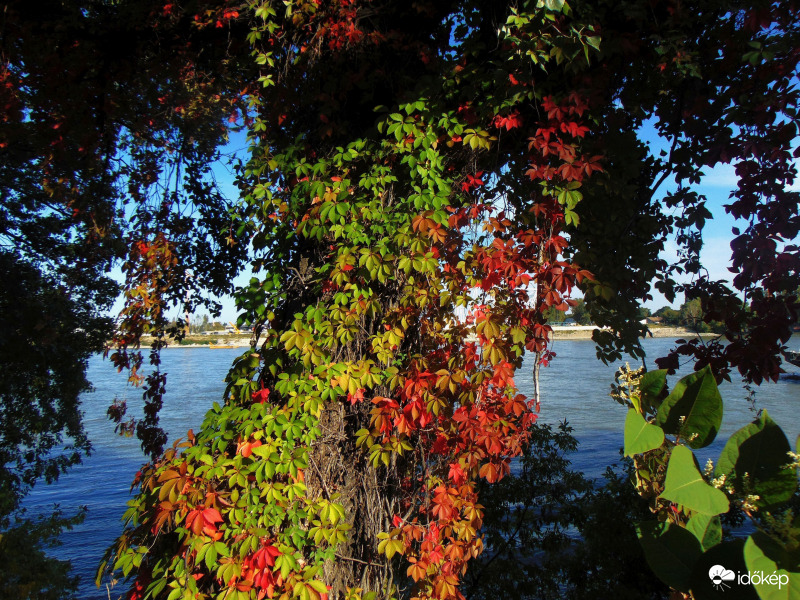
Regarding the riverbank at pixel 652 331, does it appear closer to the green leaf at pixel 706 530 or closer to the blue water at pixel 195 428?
the blue water at pixel 195 428

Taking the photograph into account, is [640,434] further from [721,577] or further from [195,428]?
[195,428]

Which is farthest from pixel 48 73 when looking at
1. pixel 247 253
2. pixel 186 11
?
pixel 247 253

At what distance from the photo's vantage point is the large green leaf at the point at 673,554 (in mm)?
585

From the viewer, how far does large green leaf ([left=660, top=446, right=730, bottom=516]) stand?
0.55 m

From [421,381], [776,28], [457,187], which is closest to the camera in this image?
[421,381]

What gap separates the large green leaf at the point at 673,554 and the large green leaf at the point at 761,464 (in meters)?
0.09

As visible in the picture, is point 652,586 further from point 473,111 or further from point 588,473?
point 588,473

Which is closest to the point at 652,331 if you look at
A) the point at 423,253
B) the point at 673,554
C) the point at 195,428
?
the point at 423,253

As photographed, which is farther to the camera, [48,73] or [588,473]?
[588,473]

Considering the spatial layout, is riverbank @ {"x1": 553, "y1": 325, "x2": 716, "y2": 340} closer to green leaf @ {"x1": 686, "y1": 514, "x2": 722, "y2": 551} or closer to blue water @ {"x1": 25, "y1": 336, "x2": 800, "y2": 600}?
blue water @ {"x1": 25, "y1": 336, "x2": 800, "y2": 600}

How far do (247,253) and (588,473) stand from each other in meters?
5.78

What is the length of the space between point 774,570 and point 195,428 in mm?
9879

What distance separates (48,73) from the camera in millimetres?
3537

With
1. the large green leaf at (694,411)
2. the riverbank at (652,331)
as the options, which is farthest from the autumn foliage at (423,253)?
the large green leaf at (694,411)
